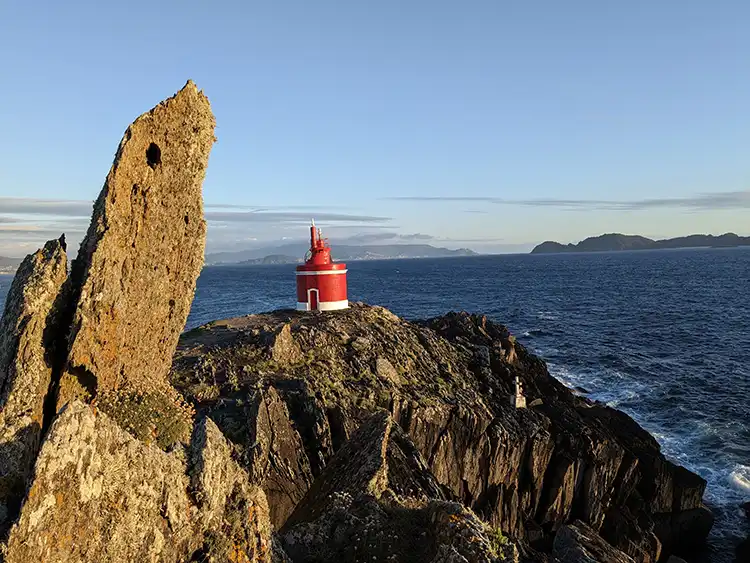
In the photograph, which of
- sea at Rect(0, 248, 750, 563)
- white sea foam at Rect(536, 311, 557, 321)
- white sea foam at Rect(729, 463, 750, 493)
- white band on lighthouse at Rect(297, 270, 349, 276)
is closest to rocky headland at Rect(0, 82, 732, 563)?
white sea foam at Rect(729, 463, 750, 493)

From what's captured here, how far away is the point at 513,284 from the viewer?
457 feet

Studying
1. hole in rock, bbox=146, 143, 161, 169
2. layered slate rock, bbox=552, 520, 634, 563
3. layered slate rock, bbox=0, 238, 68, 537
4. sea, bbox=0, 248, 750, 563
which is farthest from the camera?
sea, bbox=0, 248, 750, 563

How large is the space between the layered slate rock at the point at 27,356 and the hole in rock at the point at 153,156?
2.30 m

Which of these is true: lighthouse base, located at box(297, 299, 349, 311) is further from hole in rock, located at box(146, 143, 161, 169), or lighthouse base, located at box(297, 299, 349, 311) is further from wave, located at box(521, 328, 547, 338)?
wave, located at box(521, 328, 547, 338)

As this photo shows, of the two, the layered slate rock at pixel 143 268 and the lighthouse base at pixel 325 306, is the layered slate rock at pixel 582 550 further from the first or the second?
the lighthouse base at pixel 325 306

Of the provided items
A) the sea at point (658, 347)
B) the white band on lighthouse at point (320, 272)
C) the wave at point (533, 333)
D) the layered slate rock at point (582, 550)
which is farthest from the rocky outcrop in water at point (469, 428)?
the wave at point (533, 333)

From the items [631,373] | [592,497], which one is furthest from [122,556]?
[631,373]

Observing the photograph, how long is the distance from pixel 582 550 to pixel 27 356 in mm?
10553

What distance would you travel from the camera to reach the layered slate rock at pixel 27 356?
25.0 ft

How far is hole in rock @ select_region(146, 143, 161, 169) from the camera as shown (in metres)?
10.9

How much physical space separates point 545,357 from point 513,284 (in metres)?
86.6

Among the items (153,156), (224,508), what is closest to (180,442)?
(224,508)

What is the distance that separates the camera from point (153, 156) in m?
10.9

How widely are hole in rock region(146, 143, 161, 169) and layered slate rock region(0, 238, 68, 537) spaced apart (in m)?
2.30
